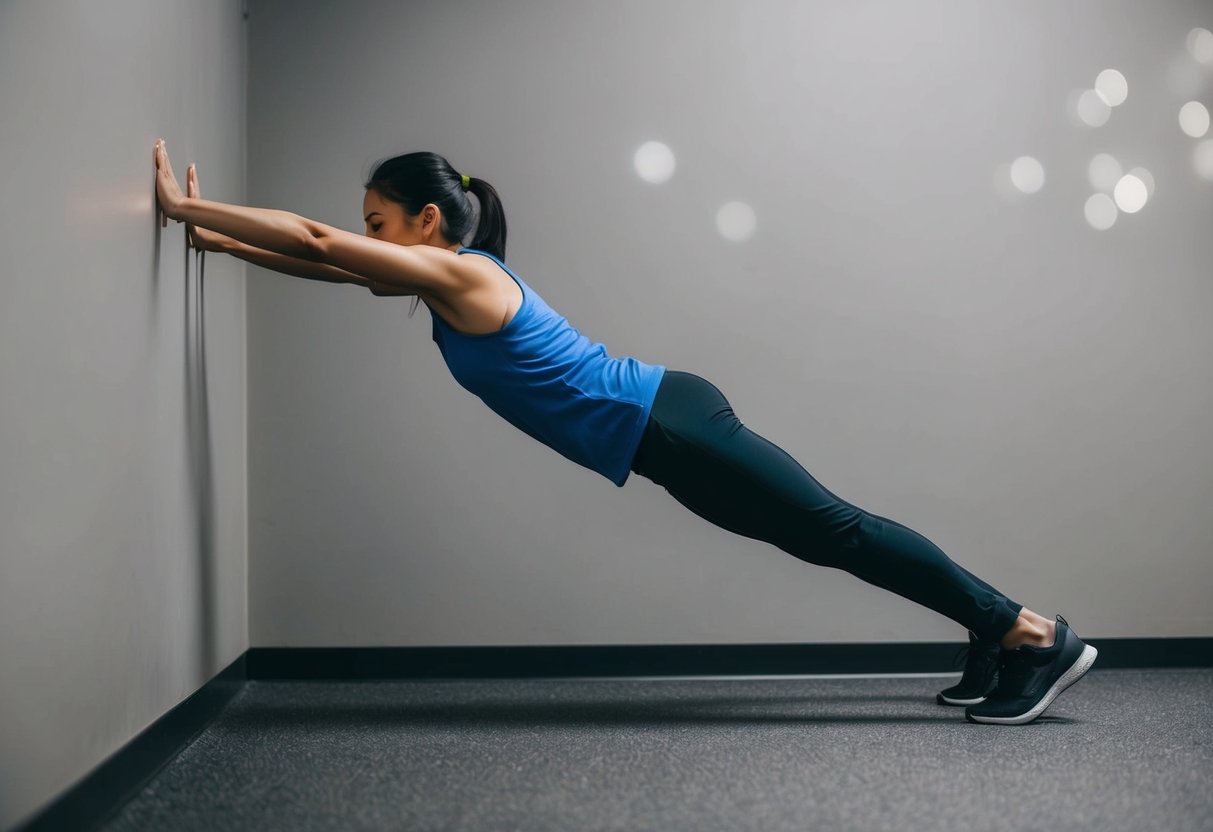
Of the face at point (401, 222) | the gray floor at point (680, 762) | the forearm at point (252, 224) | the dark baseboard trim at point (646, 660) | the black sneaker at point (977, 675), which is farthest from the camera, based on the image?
the dark baseboard trim at point (646, 660)

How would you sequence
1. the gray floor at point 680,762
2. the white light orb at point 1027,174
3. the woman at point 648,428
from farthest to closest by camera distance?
the white light orb at point 1027,174 < the woman at point 648,428 < the gray floor at point 680,762

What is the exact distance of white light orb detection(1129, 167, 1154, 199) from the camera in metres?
2.65

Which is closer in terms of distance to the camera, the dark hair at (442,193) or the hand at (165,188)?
the hand at (165,188)

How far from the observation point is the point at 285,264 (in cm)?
209

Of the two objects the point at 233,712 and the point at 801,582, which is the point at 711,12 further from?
the point at 233,712

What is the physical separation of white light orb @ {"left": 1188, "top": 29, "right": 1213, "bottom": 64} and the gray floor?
1.59m

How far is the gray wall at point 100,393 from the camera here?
1.23 meters

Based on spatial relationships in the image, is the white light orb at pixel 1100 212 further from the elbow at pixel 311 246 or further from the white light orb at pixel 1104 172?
the elbow at pixel 311 246

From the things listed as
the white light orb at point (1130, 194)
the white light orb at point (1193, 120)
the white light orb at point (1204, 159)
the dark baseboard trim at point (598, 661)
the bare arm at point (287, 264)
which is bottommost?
the dark baseboard trim at point (598, 661)

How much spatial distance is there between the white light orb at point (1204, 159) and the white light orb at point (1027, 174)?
0.42 metres

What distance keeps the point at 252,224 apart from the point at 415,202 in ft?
1.27

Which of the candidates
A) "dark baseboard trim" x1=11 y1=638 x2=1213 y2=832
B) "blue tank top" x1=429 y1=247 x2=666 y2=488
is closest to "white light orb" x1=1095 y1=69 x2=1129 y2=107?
"dark baseboard trim" x1=11 y1=638 x2=1213 y2=832

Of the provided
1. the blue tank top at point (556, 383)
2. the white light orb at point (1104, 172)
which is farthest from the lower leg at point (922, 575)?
the white light orb at point (1104, 172)

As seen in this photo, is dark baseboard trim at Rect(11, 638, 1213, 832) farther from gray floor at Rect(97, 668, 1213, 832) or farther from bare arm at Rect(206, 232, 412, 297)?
bare arm at Rect(206, 232, 412, 297)
